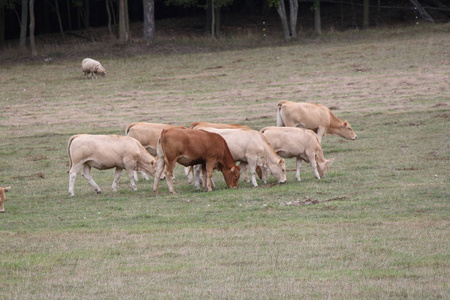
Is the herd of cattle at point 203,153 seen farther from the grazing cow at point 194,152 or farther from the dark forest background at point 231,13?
the dark forest background at point 231,13

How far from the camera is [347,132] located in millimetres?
20766

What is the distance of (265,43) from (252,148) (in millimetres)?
30733

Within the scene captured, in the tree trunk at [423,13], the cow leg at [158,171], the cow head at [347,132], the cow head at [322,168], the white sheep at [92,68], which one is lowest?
the white sheep at [92,68]

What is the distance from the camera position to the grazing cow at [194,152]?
1443 cm

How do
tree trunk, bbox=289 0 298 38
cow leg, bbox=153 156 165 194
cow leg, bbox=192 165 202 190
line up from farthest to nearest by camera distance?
tree trunk, bbox=289 0 298 38 < cow leg, bbox=192 165 202 190 < cow leg, bbox=153 156 165 194

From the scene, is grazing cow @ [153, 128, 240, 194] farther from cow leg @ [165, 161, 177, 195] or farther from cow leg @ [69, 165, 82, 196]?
cow leg @ [69, 165, 82, 196]

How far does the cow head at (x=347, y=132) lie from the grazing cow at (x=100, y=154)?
7.27 metres

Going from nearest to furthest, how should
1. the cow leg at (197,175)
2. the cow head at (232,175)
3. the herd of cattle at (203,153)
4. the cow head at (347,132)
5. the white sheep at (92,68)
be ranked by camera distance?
the herd of cattle at (203,153)
the cow head at (232,175)
the cow leg at (197,175)
the cow head at (347,132)
the white sheep at (92,68)

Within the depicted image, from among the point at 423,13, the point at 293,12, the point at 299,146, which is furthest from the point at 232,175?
the point at 423,13

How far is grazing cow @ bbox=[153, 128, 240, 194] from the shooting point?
1443 cm

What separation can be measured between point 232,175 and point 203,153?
3.06 ft

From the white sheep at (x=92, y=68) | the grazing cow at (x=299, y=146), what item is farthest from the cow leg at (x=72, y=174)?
the white sheep at (x=92, y=68)

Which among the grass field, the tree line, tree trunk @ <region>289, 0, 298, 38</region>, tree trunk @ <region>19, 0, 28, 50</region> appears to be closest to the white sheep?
the grass field

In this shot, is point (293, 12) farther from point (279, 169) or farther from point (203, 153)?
point (203, 153)
